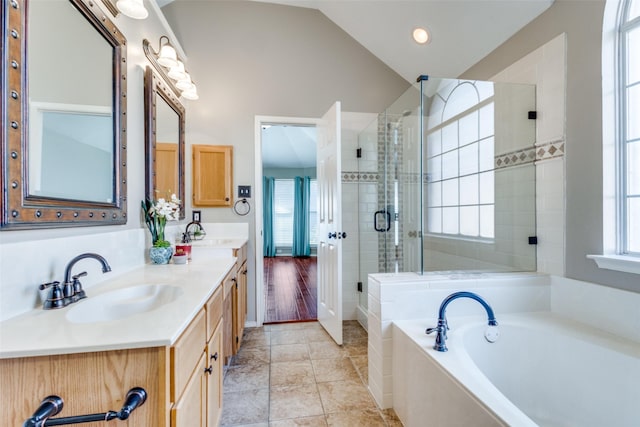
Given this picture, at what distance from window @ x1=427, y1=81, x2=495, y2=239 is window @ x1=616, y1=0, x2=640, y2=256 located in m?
0.72

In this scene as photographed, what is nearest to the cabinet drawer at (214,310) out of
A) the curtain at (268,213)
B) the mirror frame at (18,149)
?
the mirror frame at (18,149)

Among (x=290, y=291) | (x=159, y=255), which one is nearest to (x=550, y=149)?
(x=159, y=255)

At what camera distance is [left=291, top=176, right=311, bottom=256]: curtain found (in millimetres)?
7102

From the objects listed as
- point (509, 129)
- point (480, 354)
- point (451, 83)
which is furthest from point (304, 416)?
point (451, 83)

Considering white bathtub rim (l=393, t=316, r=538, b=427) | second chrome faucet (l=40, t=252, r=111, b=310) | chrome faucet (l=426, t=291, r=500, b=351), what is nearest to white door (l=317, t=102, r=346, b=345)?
white bathtub rim (l=393, t=316, r=538, b=427)

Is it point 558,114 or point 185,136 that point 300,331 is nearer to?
point 185,136

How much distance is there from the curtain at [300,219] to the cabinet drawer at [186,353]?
235 inches

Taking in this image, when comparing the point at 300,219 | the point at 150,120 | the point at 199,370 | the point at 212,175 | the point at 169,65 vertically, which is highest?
the point at 169,65

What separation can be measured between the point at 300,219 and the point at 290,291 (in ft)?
10.6

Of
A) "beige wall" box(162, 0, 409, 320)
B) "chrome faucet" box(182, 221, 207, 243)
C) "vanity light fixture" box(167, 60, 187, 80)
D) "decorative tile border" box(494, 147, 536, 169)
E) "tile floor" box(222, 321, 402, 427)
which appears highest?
"beige wall" box(162, 0, 409, 320)

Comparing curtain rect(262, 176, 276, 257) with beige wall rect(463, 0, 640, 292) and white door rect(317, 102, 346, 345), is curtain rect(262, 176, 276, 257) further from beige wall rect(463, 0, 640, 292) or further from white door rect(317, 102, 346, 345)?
beige wall rect(463, 0, 640, 292)

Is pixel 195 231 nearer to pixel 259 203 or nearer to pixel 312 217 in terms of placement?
pixel 259 203

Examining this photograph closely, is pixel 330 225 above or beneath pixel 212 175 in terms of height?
beneath

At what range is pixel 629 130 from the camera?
1409 mm
